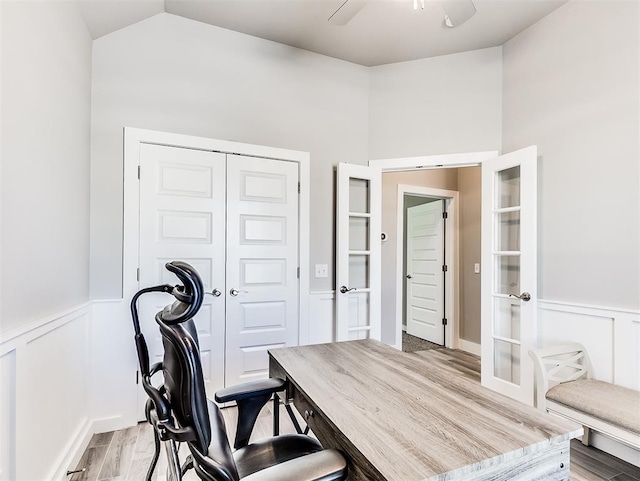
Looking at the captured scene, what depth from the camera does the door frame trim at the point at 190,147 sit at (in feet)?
8.02

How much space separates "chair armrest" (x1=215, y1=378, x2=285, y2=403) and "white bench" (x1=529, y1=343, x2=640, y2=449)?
5.60 feet

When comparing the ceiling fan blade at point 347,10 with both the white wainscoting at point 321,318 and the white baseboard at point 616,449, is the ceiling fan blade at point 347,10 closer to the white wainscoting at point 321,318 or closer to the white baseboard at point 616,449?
the white wainscoting at point 321,318

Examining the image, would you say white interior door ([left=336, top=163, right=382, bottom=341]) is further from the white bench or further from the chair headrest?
the chair headrest

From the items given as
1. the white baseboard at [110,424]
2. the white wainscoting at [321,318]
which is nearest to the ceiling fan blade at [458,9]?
the white wainscoting at [321,318]

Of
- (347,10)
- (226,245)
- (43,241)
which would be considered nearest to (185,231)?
(226,245)

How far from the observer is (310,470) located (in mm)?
886

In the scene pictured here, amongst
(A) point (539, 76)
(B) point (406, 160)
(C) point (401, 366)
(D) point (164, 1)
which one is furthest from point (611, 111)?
(D) point (164, 1)

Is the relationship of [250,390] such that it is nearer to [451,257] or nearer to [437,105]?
[437,105]

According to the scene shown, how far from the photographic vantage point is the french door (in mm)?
2539

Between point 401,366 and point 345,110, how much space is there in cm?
260

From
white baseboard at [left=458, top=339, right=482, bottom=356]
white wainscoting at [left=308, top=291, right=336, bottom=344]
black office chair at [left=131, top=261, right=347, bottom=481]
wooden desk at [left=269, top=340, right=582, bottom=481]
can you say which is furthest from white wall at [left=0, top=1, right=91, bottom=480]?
white baseboard at [left=458, top=339, right=482, bottom=356]

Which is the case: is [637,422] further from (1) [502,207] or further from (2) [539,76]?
(2) [539,76]

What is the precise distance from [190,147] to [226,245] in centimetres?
83

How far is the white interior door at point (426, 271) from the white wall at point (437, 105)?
5.61 feet
